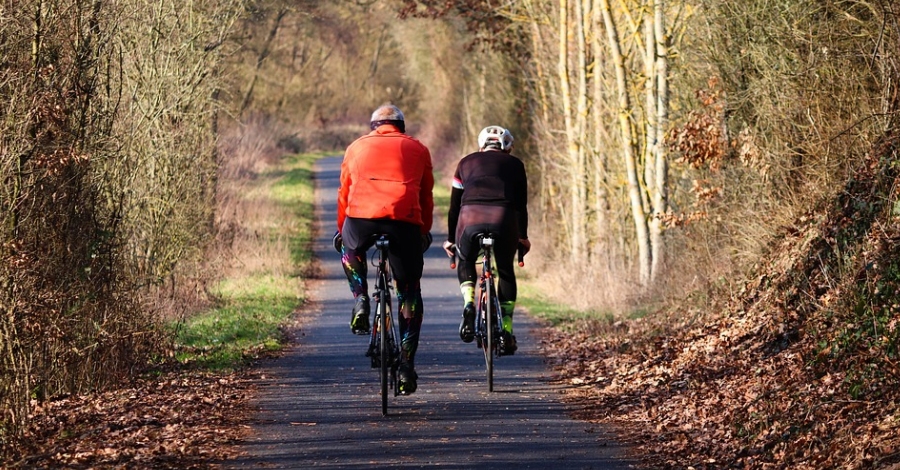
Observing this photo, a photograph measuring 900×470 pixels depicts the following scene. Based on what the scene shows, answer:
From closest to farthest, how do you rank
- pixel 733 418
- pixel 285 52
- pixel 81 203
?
1. pixel 733 418
2. pixel 81 203
3. pixel 285 52

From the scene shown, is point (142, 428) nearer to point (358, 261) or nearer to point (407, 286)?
point (358, 261)

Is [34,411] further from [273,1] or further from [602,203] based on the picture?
[273,1]

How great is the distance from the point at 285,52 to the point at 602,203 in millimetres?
19051

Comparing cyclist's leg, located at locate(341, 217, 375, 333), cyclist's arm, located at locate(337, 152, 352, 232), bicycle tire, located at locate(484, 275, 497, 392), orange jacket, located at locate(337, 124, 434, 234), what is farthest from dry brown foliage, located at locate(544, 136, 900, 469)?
cyclist's arm, located at locate(337, 152, 352, 232)

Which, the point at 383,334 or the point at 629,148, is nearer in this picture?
the point at 383,334

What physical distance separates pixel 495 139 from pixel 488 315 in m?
1.45

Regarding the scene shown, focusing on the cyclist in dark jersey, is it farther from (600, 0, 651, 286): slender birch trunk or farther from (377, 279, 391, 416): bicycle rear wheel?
(600, 0, 651, 286): slender birch trunk

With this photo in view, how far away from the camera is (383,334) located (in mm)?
9836

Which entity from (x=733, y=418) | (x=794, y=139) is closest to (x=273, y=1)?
(x=794, y=139)

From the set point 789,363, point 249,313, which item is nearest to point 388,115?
point 789,363

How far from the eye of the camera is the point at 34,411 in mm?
10141

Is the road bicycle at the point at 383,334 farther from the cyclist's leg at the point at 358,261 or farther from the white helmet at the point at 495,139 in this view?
Answer: the white helmet at the point at 495,139

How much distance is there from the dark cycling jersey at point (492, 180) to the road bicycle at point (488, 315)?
A: 0.30 metres

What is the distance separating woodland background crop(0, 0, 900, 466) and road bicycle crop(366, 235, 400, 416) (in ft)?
7.68
